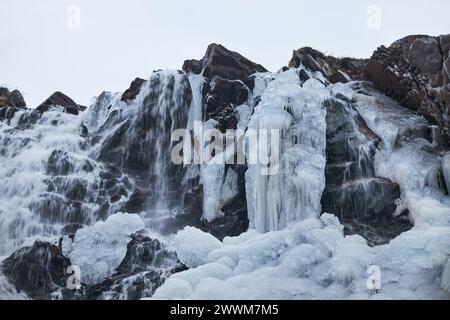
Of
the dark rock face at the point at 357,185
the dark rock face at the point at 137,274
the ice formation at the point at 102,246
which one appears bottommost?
the dark rock face at the point at 137,274

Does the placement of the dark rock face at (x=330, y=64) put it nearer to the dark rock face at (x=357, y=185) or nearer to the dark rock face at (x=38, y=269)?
the dark rock face at (x=357, y=185)

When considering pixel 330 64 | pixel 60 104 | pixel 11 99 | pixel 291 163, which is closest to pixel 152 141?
pixel 60 104

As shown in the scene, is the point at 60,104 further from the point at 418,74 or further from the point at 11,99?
the point at 418,74

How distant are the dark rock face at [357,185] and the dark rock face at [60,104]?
29.8 feet

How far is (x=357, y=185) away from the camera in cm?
1473

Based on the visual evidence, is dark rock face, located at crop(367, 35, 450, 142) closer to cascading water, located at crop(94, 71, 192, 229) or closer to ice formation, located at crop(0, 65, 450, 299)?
ice formation, located at crop(0, 65, 450, 299)

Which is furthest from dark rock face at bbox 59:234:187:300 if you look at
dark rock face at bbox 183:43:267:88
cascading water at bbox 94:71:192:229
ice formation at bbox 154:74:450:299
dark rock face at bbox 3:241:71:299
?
dark rock face at bbox 183:43:267:88

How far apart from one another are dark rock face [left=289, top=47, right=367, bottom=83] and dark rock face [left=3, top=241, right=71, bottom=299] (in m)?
10.6

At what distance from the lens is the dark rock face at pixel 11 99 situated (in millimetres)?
21688

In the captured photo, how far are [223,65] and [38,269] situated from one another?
9445 mm

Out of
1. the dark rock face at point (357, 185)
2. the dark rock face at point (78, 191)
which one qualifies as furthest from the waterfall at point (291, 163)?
the dark rock face at point (78, 191)

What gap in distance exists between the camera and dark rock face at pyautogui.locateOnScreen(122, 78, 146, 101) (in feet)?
63.3

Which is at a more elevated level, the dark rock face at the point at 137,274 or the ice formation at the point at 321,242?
the ice formation at the point at 321,242
